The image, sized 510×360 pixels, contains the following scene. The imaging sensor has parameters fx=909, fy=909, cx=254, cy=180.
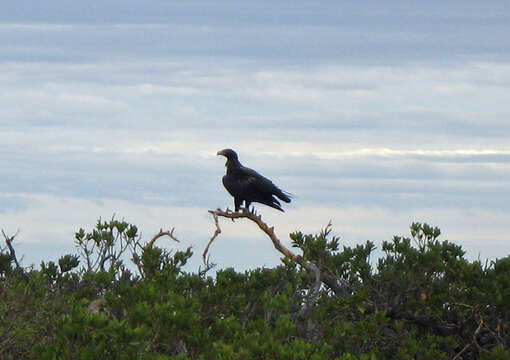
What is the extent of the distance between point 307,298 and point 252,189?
19.3ft

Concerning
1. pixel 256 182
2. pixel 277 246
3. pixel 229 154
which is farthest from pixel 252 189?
pixel 277 246

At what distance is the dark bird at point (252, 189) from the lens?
676 inches

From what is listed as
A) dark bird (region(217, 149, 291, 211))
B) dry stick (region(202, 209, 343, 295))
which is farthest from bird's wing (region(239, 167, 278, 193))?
dry stick (region(202, 209, 343, 295))

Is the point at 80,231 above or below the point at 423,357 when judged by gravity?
above

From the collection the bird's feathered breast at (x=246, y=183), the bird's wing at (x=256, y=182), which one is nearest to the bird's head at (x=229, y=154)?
the bird's feathered breast at (x=246, y=183)

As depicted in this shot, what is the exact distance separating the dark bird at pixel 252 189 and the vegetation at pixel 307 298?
4.22m

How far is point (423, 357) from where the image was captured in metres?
11.2

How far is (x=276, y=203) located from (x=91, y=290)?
6.76 m

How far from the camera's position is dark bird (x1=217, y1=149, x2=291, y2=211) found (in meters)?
17.2

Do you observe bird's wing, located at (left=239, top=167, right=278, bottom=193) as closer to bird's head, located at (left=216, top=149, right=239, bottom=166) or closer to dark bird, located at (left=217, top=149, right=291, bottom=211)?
dark bird, located at (left=217, top=149, right=291, bottom=211)

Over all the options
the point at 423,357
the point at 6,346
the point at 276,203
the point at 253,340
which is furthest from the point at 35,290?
the point at 276,203

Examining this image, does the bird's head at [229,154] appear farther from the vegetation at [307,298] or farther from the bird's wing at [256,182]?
the vegetation at [307,298]

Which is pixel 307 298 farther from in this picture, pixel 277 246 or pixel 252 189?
pixel 252 189

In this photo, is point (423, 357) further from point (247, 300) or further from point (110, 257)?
point (110, 257)
